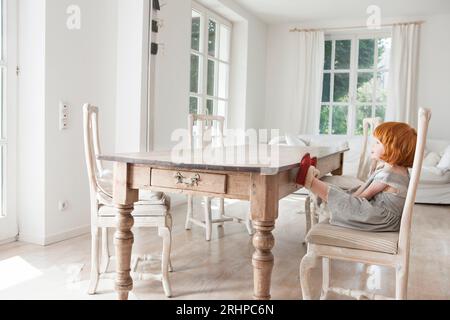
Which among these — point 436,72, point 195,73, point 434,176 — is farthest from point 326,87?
point 195,73

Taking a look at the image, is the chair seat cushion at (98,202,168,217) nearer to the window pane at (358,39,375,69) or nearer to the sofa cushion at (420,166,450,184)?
the sofa cushion at (420,166,450,184)

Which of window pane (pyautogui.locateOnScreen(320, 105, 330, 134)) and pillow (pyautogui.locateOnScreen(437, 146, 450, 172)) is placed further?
window pane (pyautogui.locateOnScreen(320, 105, 330, 134))

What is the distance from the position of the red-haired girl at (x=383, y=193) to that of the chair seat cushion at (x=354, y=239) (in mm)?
46

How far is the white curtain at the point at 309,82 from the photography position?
6859 millimetres

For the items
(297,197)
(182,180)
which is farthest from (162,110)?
(182,180)

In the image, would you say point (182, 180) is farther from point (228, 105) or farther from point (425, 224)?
point (228, 105)

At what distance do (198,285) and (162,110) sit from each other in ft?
7.69

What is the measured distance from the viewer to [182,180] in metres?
1.74

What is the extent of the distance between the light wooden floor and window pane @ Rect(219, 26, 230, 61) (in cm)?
335

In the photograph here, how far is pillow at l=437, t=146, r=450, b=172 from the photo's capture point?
5.10 meters

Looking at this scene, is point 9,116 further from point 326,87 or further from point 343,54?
point 343,54

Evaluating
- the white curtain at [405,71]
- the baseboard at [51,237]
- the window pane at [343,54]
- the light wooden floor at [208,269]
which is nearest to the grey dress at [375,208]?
the light wooden floor at [208,269]

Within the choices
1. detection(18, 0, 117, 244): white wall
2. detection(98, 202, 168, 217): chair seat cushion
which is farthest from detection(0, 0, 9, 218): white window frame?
detection(98, 202, 168, 217): chair seat cushion

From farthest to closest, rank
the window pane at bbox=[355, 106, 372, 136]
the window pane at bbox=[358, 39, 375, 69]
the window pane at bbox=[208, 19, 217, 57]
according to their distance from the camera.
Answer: the window pane at bbox=[355, 106, 372, 136] < the window pane at bbox=[358, 39, 375, 69] < the window pane at bbox=[208, 19, 217, 57]
